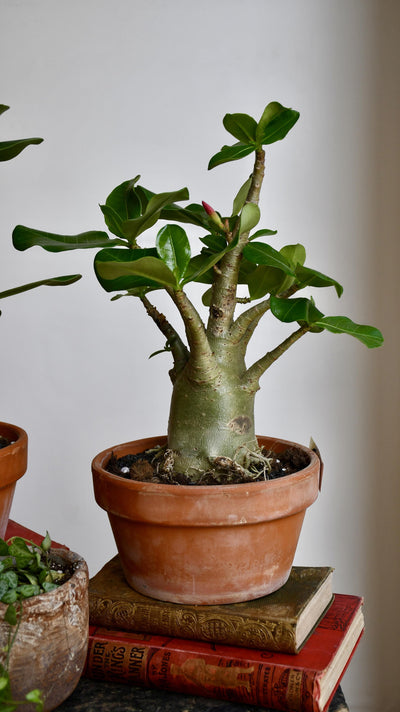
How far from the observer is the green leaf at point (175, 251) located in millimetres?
741

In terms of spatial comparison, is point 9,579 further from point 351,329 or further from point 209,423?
point 351,329

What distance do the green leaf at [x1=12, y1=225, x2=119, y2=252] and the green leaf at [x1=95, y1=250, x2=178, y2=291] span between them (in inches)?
1.2

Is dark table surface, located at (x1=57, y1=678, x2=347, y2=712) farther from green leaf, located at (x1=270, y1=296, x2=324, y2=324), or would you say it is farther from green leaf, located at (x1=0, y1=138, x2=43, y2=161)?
green leaf, located at (x1=0, y1=138, x2=43, y2=161)

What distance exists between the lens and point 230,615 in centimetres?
76

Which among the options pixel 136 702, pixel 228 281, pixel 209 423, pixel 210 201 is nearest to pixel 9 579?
pixel 136 702

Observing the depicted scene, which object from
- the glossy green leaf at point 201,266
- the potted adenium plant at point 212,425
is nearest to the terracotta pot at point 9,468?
the potted adenium plant at point 212,425

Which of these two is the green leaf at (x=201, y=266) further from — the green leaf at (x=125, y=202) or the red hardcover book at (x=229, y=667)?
the red hardcover book at (x=229, y=667)

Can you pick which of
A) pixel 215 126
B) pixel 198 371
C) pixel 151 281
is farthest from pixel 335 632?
pixel 215 126

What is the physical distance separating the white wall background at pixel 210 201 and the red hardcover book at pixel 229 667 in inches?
30.8

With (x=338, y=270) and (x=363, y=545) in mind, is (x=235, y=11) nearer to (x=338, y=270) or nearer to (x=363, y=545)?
(x=338, y=270)

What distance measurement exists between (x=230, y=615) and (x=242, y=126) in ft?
1.84

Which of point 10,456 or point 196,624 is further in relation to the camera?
point 10,456

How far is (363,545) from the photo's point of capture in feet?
5.12

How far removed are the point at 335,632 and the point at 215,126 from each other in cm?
112
